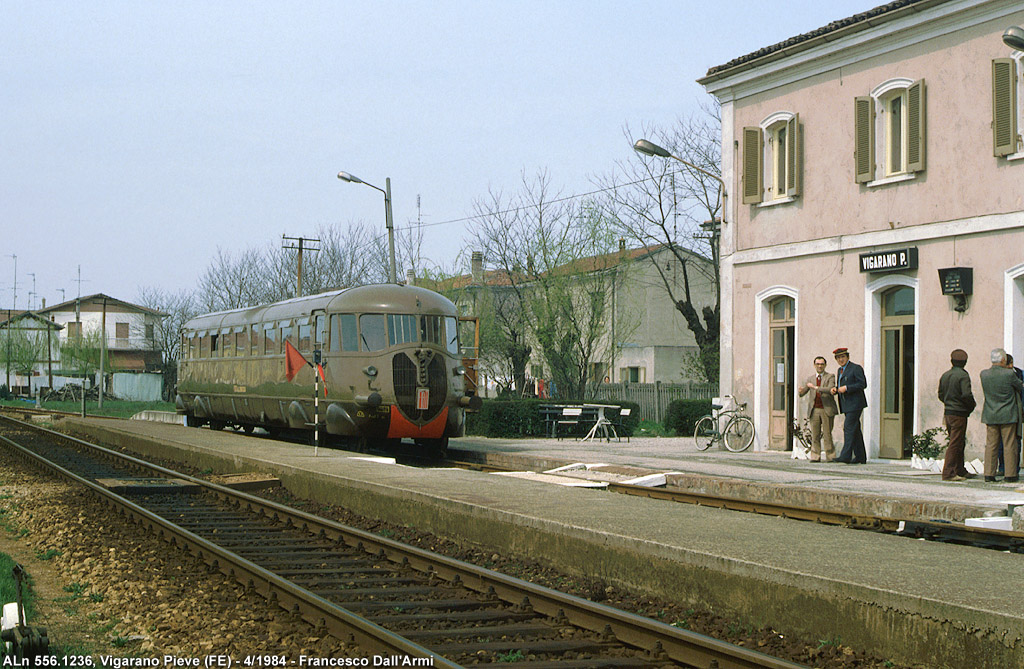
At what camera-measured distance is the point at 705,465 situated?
19.2 m

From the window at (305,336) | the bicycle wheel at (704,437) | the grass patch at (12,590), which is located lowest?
the grass patch at (12,590)

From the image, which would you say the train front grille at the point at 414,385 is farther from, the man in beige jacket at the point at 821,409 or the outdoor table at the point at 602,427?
the outdoor table at the point at 602,427

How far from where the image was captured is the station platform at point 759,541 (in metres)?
6.20

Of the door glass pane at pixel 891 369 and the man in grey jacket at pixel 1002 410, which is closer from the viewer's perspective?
the man in grey jacket at pixel 1002 410

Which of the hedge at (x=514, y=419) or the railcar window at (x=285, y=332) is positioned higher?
the railcar window at (x=285, y=332)

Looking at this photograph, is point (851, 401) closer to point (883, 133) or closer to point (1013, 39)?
point (883, 133)

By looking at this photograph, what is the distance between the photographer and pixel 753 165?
2264cm

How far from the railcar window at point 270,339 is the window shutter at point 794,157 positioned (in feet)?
35.7

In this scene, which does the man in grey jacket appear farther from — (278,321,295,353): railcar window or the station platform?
(278,321,295,353): railcar window

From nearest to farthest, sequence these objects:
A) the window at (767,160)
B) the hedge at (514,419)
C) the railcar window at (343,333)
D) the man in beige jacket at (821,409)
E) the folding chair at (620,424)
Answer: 1. the man in beige jacket at (821,409)
2. the railcar window at (343,333)
3. the window at (767,160)
4. the folding chair at (620,424)
5. the hedge at (514,419)

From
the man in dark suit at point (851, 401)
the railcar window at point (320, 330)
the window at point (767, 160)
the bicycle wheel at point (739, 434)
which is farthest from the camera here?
the bicycle wheel at point (739, 434)

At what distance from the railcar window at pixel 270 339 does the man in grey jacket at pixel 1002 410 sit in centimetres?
1421

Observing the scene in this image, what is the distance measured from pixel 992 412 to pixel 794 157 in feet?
24.5

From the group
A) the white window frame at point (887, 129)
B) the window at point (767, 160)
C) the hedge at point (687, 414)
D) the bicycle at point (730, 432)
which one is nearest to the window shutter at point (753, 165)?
the window at point (767, 160)
